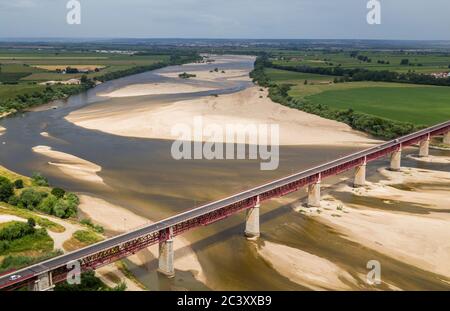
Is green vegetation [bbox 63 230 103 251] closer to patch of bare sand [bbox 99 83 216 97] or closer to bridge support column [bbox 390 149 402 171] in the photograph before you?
bridge support column [bbox 390 149 402 171]

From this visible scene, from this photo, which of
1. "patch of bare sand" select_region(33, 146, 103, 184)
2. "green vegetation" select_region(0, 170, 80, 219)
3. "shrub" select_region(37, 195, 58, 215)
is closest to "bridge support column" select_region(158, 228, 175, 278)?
"green vegetation" select_region(0, 170, 80, 219)

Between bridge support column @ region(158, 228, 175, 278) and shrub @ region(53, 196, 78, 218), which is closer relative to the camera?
bridge support column @ region(158, 228, 175, 278)

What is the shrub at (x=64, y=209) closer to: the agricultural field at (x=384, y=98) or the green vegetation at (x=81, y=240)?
the green vegetation at (x=81, y=240)

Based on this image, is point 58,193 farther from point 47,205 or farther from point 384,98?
point 384,98

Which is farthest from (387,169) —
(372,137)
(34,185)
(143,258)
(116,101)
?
(116,101)

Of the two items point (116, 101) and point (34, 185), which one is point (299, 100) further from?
point (34, 185)

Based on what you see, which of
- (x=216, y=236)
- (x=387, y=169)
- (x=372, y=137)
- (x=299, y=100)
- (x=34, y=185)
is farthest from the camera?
(x=299, y=100)
